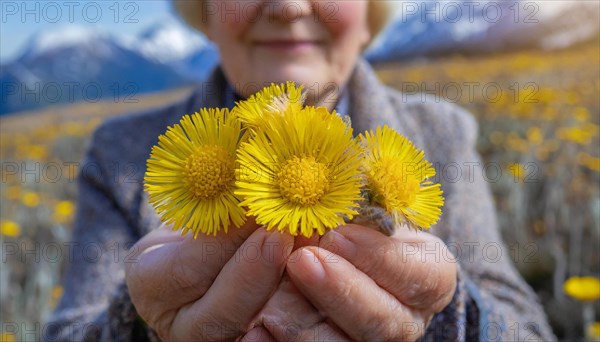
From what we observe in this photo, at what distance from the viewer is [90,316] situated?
3.34 feet

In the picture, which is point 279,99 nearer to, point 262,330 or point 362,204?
point 362,204

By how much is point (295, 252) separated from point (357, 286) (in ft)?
0.23

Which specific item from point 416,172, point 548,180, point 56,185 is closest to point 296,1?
point 416,172

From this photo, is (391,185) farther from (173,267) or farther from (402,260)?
(173,267)

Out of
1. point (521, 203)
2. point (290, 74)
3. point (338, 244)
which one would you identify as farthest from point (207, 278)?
point (521, 203)

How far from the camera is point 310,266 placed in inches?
19.2

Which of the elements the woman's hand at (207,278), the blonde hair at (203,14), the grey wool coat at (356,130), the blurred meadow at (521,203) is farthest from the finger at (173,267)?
the blurred meadow at (521,203)

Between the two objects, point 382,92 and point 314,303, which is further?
point 382,92

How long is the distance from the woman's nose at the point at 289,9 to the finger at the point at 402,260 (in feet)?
1.57

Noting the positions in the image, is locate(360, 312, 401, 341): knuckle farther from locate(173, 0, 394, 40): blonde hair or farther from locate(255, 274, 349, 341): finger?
locate(173, 0, 394, 40): blonde hair

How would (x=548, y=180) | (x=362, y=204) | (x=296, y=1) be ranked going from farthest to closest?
1. (x=548, y=180)
2. (x=296, y=1)
3. (x=362, y=204)

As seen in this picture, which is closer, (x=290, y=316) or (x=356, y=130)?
(x=290, y=316)

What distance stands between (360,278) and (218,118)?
7.7 inches

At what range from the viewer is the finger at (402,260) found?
0.50m
